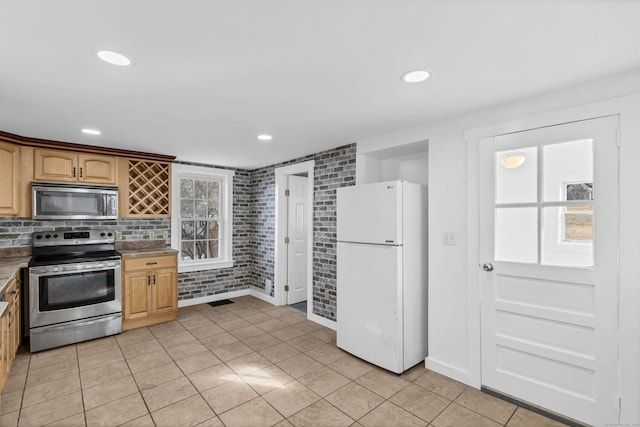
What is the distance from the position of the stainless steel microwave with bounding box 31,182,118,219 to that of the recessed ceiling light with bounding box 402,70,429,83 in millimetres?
3741

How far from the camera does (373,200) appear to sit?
9.50ft

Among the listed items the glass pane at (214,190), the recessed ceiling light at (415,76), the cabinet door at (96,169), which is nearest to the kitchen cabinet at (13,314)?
the cabinet door at (96,169)

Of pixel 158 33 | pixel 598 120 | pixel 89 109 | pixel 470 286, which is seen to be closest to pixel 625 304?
pixel 470 286

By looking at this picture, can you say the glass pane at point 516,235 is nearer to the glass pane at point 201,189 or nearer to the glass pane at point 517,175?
the glass pane at point 517,175

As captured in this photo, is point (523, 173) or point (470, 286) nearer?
point (523, 173)

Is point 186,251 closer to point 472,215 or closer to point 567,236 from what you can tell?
point 472,215

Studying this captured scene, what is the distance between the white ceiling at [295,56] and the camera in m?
1.30

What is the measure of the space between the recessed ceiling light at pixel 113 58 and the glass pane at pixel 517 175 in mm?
2558

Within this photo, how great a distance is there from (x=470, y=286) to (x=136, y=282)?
12.1ft

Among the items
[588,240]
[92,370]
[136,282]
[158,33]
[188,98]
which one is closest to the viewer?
[158,33]

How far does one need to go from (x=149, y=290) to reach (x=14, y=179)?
1819 mm

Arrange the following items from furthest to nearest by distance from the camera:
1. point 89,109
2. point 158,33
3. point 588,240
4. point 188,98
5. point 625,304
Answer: point 89,109, point 188,98, point 588,240, point 625,304, point 158,33

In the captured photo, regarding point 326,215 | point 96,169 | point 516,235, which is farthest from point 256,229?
point 516,235

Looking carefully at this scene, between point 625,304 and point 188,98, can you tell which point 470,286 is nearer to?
point 625,304
